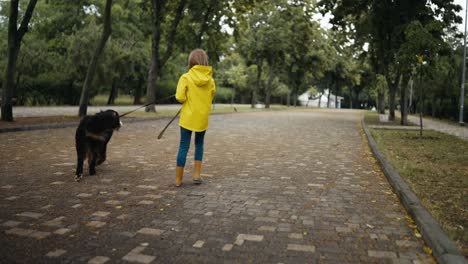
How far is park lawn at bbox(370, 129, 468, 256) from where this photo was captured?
159 inches

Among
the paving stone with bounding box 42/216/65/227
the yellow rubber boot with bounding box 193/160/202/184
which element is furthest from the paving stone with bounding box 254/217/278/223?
the paving stone with bounding box 42/216/65/227

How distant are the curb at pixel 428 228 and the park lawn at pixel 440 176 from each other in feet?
0.27

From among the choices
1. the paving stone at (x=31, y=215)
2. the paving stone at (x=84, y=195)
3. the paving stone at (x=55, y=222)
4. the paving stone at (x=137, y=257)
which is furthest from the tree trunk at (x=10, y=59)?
the paving stone at (x=137, y=257)

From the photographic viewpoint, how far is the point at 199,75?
18.3 feet

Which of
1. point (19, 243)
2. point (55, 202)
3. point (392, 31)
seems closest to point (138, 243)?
point (19, 243)

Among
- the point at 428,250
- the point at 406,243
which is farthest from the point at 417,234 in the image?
the point at 428,250

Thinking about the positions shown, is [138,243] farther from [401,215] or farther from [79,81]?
[79,81]

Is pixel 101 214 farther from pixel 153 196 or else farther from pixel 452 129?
pixel 452 129

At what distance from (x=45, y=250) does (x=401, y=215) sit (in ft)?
12.1

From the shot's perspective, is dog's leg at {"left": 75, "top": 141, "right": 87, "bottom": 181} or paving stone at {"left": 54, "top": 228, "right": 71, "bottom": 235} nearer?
paving stone at {"left": 54, "top": 228, "right": 71, "bottom": 235}

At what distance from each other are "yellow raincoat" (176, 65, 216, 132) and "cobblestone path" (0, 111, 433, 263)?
95 cm

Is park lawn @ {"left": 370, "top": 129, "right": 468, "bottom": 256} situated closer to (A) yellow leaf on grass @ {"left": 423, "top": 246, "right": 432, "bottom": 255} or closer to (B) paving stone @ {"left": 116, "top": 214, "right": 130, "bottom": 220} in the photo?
(A) yellow leaf on grass @ {"left": 423, "top": 246, "right": 432, "bottom": 255}

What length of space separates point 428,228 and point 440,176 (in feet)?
10.0

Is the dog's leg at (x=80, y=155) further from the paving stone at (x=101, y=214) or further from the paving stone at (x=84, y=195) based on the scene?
the paving stone at (x=101, y=214)
